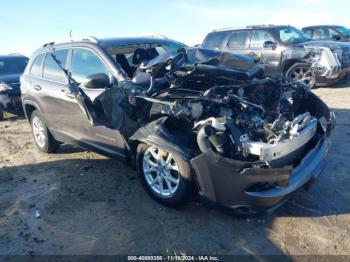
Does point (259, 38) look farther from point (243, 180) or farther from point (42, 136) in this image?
point (243, 180)

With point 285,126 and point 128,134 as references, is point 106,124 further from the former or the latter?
point 285,126

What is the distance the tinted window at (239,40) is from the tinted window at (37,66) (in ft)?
22.6

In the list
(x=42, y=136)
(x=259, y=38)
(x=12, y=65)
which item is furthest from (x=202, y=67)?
(x=12, y=65)

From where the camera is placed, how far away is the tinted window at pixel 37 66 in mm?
6002

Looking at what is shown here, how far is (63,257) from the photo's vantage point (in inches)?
130

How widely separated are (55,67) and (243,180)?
3.67 metres

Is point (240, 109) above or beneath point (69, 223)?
above

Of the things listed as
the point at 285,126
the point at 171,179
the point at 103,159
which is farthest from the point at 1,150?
the point at 285,126

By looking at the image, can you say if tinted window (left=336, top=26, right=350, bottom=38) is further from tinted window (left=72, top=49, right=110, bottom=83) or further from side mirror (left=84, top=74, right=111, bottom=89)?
side mirror (left=84, top=74, right=111, bottom=89)

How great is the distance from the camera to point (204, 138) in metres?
3.39

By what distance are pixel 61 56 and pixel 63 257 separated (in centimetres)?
322

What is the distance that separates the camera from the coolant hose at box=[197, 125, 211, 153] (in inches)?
133

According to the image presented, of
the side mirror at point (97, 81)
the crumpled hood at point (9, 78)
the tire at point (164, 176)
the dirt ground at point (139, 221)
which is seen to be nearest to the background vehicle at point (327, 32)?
the dirt ground at point (139, 221)

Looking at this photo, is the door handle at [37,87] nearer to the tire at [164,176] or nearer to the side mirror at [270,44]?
the tire at [164,176]
